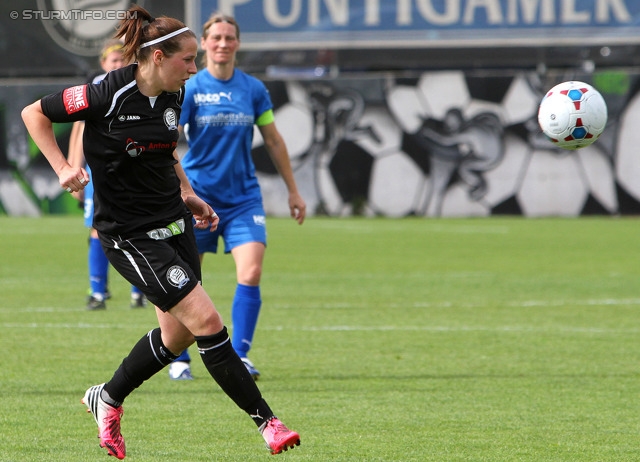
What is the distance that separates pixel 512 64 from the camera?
26719mm

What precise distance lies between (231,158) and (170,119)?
2.47m

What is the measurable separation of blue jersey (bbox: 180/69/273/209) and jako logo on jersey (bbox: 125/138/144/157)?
251 cm

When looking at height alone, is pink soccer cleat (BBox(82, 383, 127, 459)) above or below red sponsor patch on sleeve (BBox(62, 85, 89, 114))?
below

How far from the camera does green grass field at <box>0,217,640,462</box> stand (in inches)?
Answer: 210

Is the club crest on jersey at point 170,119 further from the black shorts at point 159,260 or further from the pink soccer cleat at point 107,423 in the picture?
the pink soccer cleat at point 107,423

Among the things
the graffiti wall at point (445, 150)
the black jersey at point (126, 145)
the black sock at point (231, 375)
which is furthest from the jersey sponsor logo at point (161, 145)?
the graffiti wall at point (445, 150)

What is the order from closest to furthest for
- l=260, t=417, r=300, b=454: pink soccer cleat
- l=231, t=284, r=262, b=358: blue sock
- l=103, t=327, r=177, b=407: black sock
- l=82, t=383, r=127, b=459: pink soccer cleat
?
1. l=260, t=417, r=300, b=454: pink soccer cleat
2. l=82, t=383, r=127, b=459: pink soccer cleat
3. l=103, t=327, r=177, b=407: black sock
4. l=231, t=284, r=262, b=358: blue sock

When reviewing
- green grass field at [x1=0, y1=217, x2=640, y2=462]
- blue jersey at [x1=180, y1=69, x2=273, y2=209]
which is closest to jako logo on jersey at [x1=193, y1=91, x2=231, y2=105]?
blue jersey at [x1=180, y1=69, x2=273, y2=209]

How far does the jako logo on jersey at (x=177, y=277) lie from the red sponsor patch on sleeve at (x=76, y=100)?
32.2 inches

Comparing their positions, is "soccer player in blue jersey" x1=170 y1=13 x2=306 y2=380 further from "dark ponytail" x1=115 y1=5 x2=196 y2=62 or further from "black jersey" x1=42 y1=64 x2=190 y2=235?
"dark ponytail" x1=115 y1=5 x2=196 y2=62

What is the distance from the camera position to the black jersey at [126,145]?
4887 mm

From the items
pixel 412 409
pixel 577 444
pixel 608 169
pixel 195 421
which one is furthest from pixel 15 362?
pixel 608 169

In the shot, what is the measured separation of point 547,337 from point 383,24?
19.3 meters

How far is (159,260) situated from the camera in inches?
195
